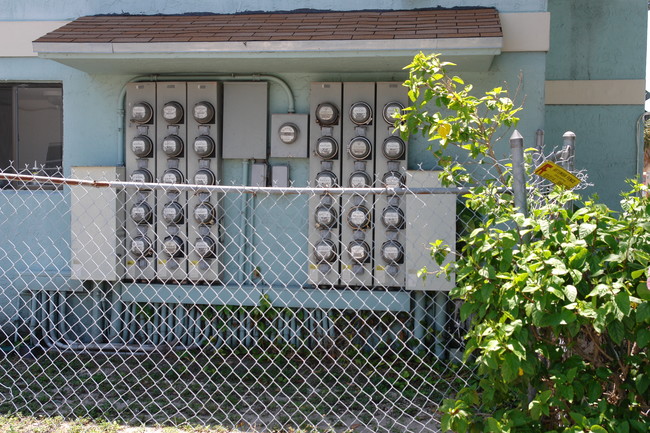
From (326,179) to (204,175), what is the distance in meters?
1.10

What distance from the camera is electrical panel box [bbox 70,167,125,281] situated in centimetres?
679

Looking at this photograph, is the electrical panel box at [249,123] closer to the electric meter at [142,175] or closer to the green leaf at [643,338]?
the electric meter at [142,175]

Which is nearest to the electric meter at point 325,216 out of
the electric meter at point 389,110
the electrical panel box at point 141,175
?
the electric meter at point 389,110

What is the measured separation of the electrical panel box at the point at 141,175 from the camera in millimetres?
6918

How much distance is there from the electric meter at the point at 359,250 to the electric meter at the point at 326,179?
55 cm

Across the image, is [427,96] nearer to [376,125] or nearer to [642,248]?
[642,248]

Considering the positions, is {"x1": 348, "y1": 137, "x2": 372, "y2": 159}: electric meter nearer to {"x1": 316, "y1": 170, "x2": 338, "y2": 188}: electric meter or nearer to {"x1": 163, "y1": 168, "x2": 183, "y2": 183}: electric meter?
{"x1": 316, "y1": 170, "x2": 338, "y2": 188}: electric meter

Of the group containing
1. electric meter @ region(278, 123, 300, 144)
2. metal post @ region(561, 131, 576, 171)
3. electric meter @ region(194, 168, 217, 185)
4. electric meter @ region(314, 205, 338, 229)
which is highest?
electric meter @ region(278, 123, 300, 144)

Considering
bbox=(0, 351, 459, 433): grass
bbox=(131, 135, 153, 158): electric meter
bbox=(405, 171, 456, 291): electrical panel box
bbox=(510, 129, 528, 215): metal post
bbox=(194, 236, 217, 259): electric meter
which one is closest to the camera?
bbox=(510, 129, 528, 215): metal post

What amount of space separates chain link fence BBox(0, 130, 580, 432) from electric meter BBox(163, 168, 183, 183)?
0.38ft

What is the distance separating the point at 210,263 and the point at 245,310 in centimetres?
66

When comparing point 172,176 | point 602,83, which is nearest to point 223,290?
point 172,176

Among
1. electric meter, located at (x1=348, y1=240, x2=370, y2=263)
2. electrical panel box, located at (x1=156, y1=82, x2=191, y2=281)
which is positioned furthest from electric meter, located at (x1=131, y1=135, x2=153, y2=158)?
electric meter, located at (x1=348, y1=240, x2=370, y2=263)

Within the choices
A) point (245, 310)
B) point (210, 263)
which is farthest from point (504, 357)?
point (210, 263)
